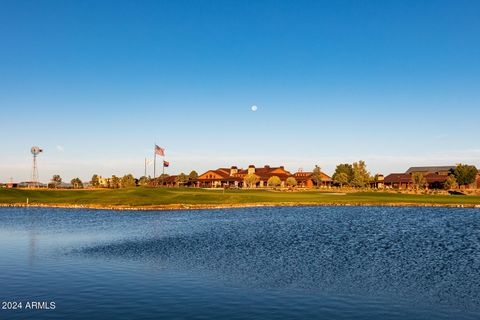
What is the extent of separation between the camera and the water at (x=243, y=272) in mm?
24812

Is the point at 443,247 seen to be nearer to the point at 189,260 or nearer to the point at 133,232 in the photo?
the point at 189,260

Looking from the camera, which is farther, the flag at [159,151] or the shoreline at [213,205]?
the flag at [159,151]

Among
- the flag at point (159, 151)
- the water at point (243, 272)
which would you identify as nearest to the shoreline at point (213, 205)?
the water at point (243, 272)

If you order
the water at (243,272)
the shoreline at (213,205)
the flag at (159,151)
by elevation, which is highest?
the flag at (159,151)

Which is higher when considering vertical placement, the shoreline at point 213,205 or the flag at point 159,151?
the flag at point 159,151

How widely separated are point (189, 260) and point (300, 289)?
13.9 meters

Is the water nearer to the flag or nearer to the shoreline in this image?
the shoreline

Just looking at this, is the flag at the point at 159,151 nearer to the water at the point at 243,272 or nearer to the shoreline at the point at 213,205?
the shoreline at the point at 213,205

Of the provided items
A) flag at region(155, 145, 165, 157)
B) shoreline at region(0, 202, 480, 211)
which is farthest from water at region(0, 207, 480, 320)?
flag at region(155, 145, 165, 157)

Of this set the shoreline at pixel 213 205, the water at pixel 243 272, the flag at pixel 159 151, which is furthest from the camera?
the flag at pixel 159 151

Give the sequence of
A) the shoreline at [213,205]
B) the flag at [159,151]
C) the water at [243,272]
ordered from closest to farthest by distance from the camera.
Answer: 1. the water at [243,272]
2. the shoreline at [213,205]
3. the flag at [159,151]

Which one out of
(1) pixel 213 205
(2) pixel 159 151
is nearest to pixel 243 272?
(1) pixel 213 205

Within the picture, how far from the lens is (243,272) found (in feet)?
113

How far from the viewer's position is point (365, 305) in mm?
25484
